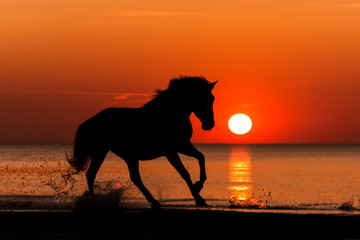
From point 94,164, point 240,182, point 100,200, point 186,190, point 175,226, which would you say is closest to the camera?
point 175,226

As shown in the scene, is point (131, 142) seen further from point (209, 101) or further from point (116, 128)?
point (209, 101)

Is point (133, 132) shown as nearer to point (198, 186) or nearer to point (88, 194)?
point (88, 194)

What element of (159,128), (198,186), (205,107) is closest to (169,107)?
(159,128)

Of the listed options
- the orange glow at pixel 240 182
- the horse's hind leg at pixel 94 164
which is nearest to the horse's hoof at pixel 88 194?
the horse's hind leg at pixel 94 164

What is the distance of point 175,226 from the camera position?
10617 mm

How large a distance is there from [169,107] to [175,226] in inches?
176

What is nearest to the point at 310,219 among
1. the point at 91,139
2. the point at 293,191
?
the point at 91,139

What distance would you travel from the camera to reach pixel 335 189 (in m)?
36.4

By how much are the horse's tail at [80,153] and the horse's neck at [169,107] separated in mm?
1660

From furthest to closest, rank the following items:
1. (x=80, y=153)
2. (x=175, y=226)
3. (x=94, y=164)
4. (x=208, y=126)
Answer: (x=80, y=153)
(x=94, y=164)
(x=208, y=126)
(x=175, y=226)

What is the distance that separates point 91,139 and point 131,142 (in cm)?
107

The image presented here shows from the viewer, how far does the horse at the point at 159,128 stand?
14.4 meters

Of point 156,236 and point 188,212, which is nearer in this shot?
point 156,236

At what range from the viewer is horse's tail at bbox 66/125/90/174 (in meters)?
15.5
